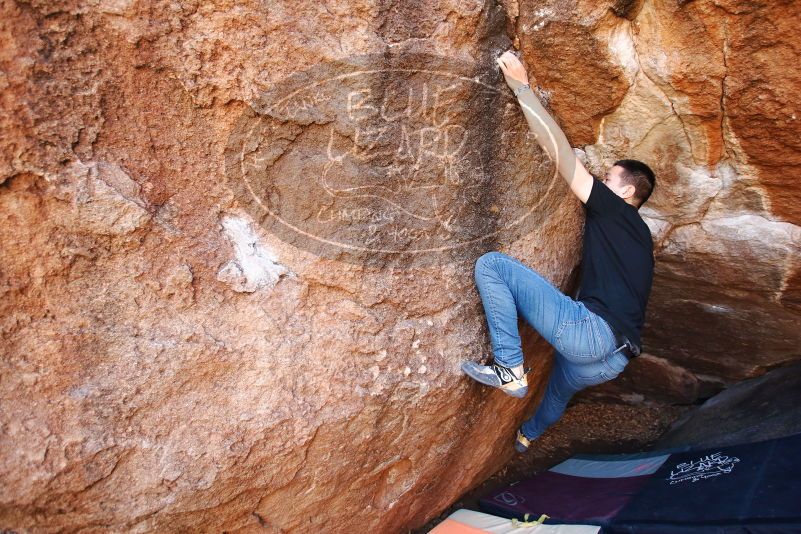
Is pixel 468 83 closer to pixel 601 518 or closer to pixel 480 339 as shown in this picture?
pixel 480 339

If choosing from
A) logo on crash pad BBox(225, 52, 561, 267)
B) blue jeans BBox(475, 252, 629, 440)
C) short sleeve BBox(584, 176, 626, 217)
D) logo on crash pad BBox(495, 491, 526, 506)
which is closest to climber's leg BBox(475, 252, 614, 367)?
blue jeans BBox(475, 252, 629, 440)

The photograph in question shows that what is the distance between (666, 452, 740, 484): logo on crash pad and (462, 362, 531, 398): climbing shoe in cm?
87

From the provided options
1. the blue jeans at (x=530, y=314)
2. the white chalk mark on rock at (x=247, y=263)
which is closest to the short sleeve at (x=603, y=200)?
the blue jeans at (x=530, y=314)

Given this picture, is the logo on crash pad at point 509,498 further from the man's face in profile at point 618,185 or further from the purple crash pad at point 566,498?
the man's face in profile at point 618,185

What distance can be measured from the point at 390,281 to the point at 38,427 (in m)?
1.07

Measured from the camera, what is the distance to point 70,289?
156cm

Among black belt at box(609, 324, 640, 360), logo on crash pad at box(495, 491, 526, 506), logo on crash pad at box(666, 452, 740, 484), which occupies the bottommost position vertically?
logo on crash pad at box(495, 491, 526, 506)

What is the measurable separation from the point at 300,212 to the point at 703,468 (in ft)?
6.23

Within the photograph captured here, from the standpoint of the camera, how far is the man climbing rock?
6.52ft

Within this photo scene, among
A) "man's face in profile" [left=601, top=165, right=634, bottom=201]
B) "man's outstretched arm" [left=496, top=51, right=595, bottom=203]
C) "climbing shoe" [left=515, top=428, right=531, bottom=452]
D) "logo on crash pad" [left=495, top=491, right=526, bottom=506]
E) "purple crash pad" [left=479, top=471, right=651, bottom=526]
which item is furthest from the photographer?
"climbing shoe" [left=515, top=428, right=531, bottom=452]

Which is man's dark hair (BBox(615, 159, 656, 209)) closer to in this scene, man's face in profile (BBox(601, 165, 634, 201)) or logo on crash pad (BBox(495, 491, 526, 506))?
man's face in profile (BBox(601, 165, 634, 201))

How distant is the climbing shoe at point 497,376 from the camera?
6.54 feet

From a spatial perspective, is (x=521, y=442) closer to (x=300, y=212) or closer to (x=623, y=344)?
(x=623, y=344)

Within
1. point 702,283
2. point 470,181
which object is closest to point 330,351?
point 470,181
